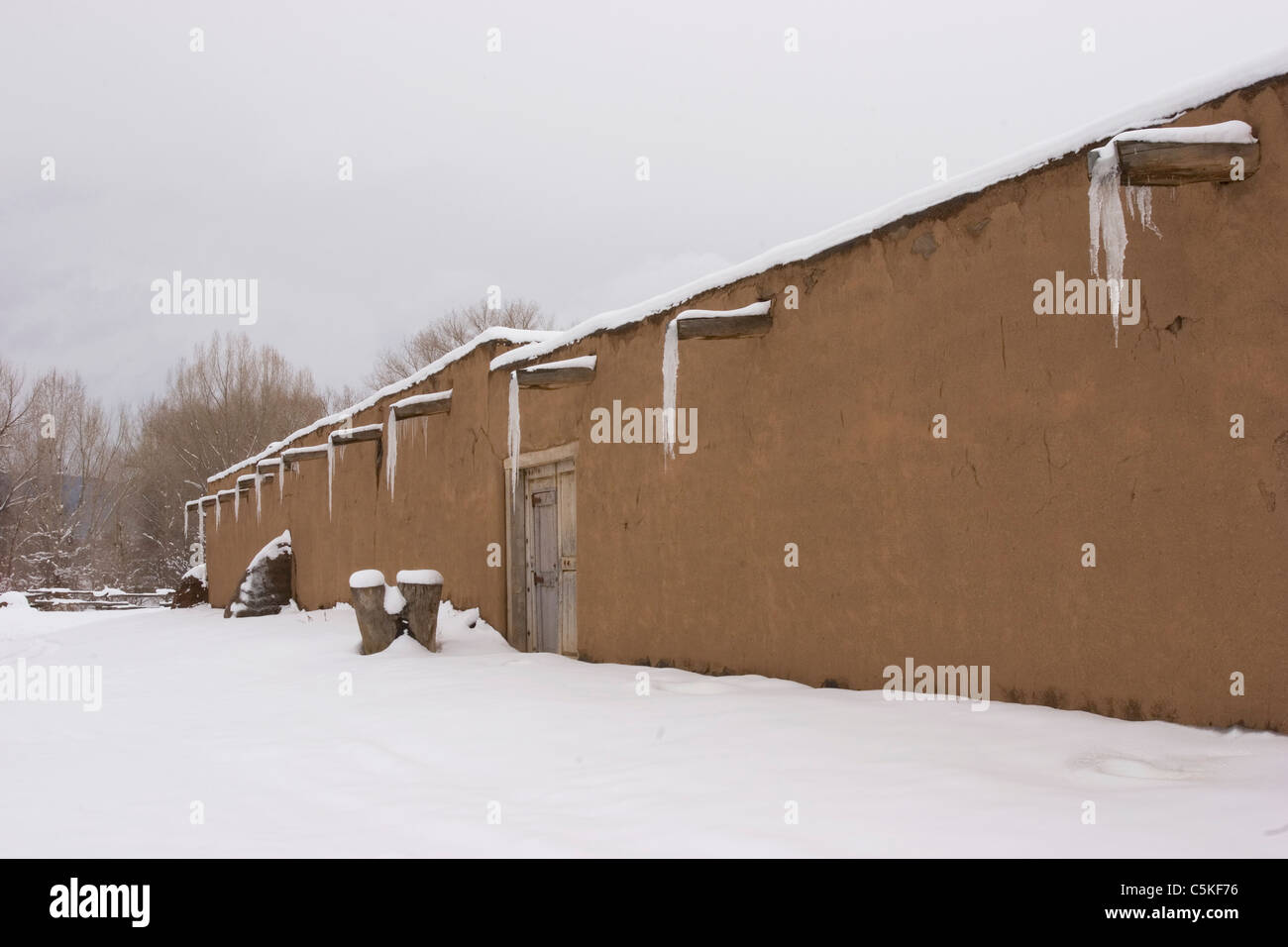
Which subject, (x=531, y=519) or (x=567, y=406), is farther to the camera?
(x=531, y=519)

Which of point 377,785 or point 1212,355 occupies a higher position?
point 1212,355

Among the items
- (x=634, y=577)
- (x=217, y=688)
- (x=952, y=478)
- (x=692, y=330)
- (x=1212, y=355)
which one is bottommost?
(x=217, y=688)

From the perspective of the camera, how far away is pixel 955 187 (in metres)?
5.33

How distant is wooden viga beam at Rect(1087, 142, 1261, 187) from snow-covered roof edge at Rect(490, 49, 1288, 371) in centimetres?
34

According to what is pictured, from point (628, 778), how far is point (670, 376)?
3.79m

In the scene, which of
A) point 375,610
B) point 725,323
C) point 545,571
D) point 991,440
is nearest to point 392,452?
point 545,571

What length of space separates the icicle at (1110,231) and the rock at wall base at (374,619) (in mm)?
6750

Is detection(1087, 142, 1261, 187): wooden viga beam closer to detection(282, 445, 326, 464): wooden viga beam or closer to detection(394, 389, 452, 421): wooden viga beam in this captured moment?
detection(394, 389, 452, 421): wooden viga beam

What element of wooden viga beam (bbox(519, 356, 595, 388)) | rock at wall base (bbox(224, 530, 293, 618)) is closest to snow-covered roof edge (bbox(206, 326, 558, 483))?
wooden viga beam (bbox(519, 356, 595, 388))

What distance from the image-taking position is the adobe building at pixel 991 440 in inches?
162
